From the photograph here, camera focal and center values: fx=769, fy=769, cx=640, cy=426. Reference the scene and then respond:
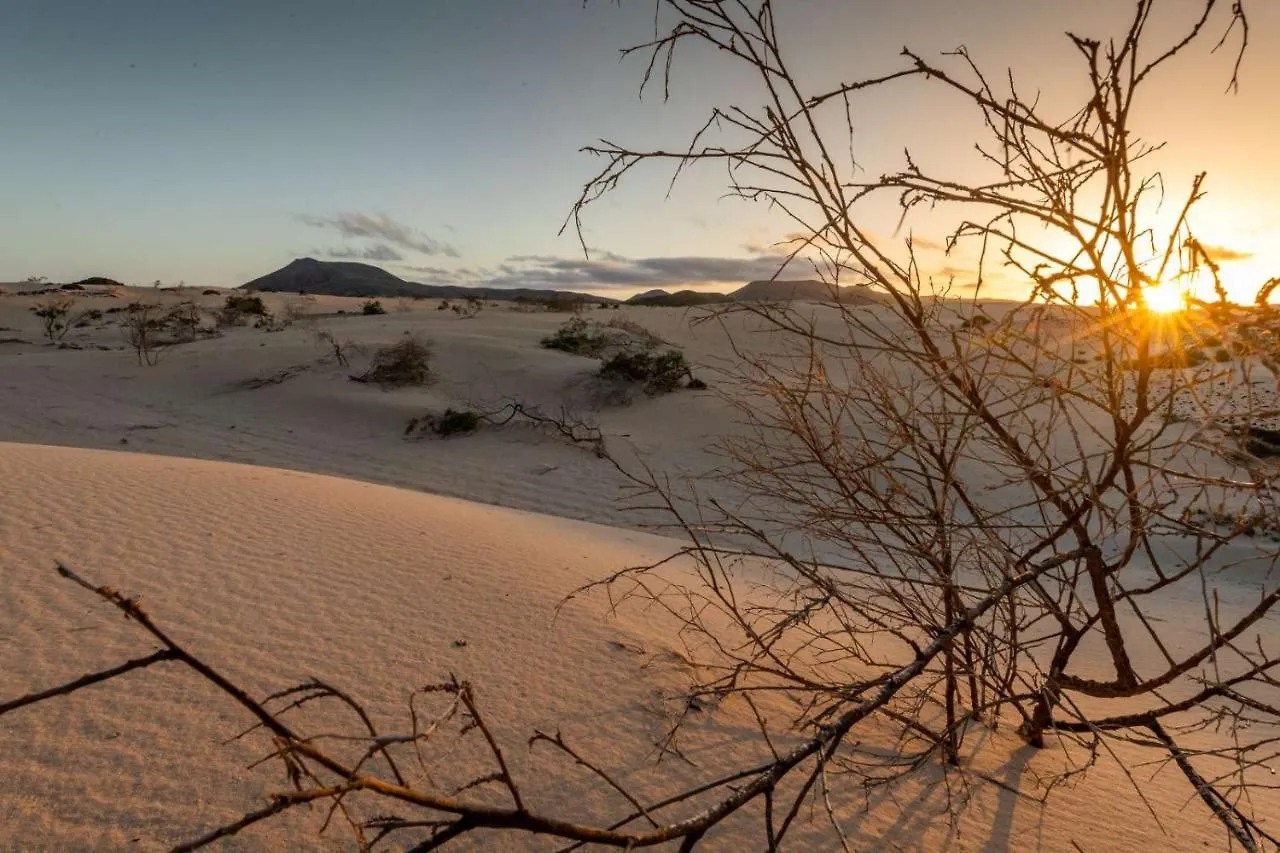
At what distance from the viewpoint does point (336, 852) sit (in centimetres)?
197

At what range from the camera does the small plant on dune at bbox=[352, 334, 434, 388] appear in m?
A: 14.0

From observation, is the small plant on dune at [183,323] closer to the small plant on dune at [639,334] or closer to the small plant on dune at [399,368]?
the small plant on dune at [399,368]

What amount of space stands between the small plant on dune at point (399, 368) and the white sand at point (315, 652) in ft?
25.0

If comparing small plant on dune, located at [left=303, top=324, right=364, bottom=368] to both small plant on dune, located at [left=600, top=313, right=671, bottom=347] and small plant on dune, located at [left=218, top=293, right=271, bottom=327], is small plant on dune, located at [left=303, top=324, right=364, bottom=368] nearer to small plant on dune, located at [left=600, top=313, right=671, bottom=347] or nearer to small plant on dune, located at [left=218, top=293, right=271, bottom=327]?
small plant on dune, located at [left=600, top=313, right=671, bottom=347]

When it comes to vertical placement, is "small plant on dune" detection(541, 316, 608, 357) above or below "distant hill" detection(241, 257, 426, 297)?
below

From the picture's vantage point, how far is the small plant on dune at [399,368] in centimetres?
1400

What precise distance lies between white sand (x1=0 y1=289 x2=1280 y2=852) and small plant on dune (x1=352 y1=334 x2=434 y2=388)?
25.0 feet

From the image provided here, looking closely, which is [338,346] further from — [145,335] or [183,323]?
[183,323]

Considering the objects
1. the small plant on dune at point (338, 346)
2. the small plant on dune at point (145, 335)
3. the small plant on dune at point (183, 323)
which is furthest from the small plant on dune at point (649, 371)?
the small plant on dune at point (183, 323)

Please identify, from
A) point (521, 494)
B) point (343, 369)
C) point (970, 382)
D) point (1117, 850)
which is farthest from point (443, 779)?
point (343, 369)

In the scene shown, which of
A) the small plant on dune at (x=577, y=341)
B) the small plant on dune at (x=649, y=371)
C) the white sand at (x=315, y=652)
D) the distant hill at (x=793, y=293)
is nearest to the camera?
the white sand at (x=315, y=652)

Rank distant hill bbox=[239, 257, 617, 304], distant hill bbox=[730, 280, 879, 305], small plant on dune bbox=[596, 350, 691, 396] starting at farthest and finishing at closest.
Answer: distant hill bbox=[239, 257, 617, 304] < small plant on dune bbox=[596, 350, 691, 396] < distant hill bbox=[730, 280, 879, 305]

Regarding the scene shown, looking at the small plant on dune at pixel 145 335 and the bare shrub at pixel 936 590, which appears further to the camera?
the small plant on dune at pixel 145 335

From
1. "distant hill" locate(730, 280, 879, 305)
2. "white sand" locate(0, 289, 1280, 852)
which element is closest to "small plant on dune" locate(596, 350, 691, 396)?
"white sand" locate(0, 289, 1280, 852)
